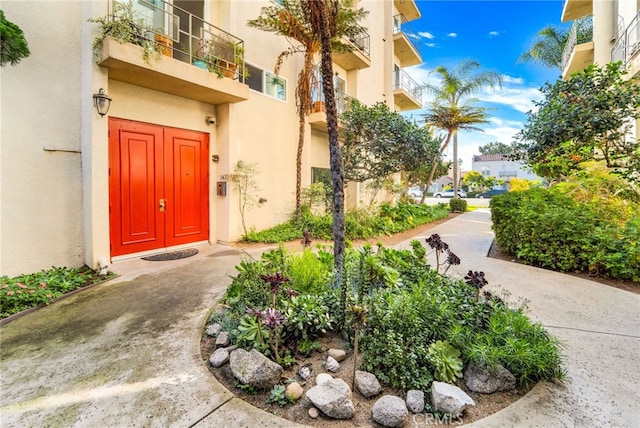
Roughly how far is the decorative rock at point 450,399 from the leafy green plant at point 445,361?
15 centimetres

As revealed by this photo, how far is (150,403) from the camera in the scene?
6.90 ft

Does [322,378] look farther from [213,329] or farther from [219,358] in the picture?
[213,329]

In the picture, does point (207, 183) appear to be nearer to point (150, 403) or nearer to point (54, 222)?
point (54, 222)

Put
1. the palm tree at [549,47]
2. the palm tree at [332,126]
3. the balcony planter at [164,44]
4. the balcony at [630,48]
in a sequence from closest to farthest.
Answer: the palm tree at [332,126]
the balcony planter at [164,44]
the balcony at [630,48]
the palm tree at [549,47]

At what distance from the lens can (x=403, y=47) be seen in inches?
649

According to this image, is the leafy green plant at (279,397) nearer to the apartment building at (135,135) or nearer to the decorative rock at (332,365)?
the decorative rock at (332,365)

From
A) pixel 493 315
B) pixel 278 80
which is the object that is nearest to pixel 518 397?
pixel 493 315

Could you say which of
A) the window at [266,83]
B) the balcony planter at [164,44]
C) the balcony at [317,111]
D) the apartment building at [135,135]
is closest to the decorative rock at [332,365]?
the apartment building at [135,135]

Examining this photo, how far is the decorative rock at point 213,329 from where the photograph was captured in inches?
121

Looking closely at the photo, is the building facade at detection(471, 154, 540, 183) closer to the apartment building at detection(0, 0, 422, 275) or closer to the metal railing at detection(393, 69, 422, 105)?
the metal railing at detection(393, 69, 422, 105)

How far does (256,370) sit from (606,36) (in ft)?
50.6

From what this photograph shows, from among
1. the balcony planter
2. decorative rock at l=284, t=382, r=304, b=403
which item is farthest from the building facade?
decorative rock at l=284, t=382, r=304, b=403

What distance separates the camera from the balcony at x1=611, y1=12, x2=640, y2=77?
7.38 m

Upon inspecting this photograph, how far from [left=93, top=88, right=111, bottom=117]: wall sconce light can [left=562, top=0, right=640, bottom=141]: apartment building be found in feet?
35.9
